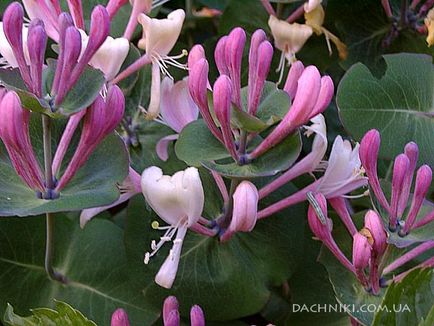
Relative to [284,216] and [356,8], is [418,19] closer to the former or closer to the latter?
[356,8]

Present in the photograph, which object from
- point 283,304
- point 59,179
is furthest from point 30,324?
point 283,304

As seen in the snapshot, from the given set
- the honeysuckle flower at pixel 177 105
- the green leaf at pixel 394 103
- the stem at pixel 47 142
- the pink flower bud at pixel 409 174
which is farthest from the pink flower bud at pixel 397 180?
the stem at pixel 47 142

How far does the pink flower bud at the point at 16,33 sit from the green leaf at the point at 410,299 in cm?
35

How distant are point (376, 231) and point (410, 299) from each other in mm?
97

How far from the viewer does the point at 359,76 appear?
0.90 metres

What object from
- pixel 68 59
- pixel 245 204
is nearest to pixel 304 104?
pixel 245 204

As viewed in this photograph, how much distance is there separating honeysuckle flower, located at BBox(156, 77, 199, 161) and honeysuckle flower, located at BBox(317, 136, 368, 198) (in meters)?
0.15

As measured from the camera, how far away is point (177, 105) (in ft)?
2.77

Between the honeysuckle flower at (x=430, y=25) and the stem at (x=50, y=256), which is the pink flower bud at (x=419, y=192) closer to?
the honeysuckle flower at (x=430, y=25)

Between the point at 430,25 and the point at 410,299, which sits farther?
the point at 430,25

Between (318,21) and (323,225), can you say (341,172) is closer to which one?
(323,225)

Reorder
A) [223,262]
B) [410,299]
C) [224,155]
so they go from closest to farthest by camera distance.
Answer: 1. [410,299]
2. [224,155]
3. [223,262]

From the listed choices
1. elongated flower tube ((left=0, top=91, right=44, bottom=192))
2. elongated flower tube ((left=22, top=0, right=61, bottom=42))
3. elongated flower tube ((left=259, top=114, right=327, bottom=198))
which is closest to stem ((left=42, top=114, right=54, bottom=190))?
elongated flower tube ((left=0, top=91, right=44, bottom=192))

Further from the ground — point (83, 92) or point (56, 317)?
point (83, 92)
